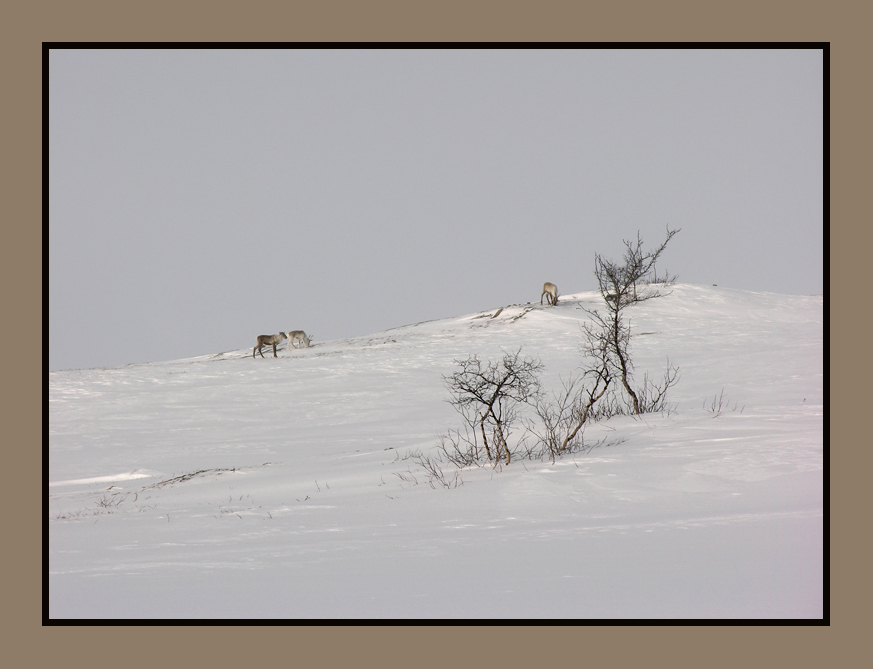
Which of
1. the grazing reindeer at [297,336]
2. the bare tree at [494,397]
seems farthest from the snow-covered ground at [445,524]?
the grazing reindeer at [297,336]

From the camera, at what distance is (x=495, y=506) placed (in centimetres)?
682

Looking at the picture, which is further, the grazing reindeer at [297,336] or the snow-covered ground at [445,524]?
the grazing reindeer at [297,336]

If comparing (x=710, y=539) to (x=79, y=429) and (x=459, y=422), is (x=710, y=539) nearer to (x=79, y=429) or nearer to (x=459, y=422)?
(x=459, y=422)

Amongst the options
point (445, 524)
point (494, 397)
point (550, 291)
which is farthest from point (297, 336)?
point (445, 524)

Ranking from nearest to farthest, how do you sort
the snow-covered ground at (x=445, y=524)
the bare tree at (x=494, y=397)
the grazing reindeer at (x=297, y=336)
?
the snow-covered ground at (x=445, y=524) → the bare tree at (x=494, y=397) → the grazing reindeer at (x=297, y=336)

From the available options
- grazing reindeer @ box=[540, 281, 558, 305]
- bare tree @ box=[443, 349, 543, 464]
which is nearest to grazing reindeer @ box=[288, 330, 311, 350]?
grazing reindeer @ box=[540, 281, 558, 305]

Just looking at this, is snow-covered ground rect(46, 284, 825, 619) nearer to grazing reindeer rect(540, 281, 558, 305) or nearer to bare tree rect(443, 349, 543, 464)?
bare tree rect(443, 349, 543, 464)

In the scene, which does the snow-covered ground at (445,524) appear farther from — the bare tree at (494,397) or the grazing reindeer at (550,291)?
the grazing reindeer at (550,291)

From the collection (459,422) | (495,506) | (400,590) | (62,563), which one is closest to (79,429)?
(459,422)

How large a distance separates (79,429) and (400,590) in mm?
13303

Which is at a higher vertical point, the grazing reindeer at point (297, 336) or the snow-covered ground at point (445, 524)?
the grazing reindeer at point (297, 336)

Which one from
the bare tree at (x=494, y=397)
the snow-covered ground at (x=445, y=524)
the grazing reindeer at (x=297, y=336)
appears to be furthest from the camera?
the grazing reindeer at (x=297, y=336)

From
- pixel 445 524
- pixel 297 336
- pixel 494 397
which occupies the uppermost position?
pixel 297 336

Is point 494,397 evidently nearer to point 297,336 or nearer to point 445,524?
point 445,524
